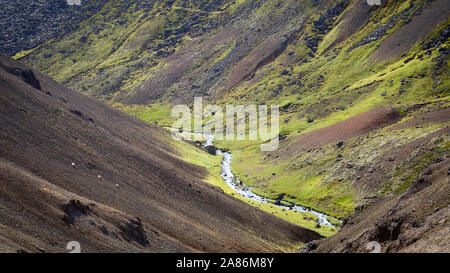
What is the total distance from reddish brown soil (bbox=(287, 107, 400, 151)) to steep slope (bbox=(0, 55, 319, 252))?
5980 cm

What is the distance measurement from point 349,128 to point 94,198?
106741 millimetres

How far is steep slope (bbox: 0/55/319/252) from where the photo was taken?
4931 centimetres

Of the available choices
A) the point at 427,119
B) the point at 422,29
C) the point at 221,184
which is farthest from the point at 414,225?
the point at 422,29

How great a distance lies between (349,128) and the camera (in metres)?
149

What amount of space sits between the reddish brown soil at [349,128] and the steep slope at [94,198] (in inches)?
2354

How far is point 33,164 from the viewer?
61.8 meters

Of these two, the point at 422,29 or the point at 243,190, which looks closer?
the point at 243,190

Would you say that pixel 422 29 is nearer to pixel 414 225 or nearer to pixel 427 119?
pixel 427 119

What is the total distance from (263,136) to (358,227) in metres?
112

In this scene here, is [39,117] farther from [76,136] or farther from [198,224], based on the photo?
[198,224]

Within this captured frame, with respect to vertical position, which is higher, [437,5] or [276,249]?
[437,5]

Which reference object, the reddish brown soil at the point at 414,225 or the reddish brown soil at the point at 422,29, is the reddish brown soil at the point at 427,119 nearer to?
the reddish brown soil at the point at 414,225

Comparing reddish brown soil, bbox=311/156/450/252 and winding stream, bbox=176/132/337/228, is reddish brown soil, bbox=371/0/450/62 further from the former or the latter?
reddish brown soil, bbox=311/156/450/252
